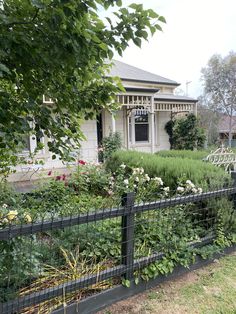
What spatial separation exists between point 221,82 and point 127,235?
29182mm

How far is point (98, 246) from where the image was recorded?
3.28 m

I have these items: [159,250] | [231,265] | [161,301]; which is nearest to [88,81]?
[159,250]

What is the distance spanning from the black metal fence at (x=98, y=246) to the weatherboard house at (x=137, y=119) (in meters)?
7.61

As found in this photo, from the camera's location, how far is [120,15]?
2.13 m

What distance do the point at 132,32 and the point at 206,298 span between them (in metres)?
2.70

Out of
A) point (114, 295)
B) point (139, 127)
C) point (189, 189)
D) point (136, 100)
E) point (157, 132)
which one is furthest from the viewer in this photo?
point (157, 132)

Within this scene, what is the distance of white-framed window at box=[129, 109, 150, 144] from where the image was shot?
15281mm

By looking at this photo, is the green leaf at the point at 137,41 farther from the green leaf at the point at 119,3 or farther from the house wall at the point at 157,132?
the house wall at the point at 157,132

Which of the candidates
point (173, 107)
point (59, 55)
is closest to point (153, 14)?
point (59, 55)

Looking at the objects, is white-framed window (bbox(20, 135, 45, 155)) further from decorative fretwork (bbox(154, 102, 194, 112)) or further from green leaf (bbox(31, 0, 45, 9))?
decorative fretwork (bbox(154, 102, 194, 112))

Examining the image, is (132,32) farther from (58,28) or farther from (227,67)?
(227,67)

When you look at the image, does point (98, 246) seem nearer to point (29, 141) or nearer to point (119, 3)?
point (119, 3)

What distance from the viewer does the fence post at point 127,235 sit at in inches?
122

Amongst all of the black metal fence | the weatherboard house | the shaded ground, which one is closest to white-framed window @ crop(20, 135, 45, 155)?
the black metal fence
